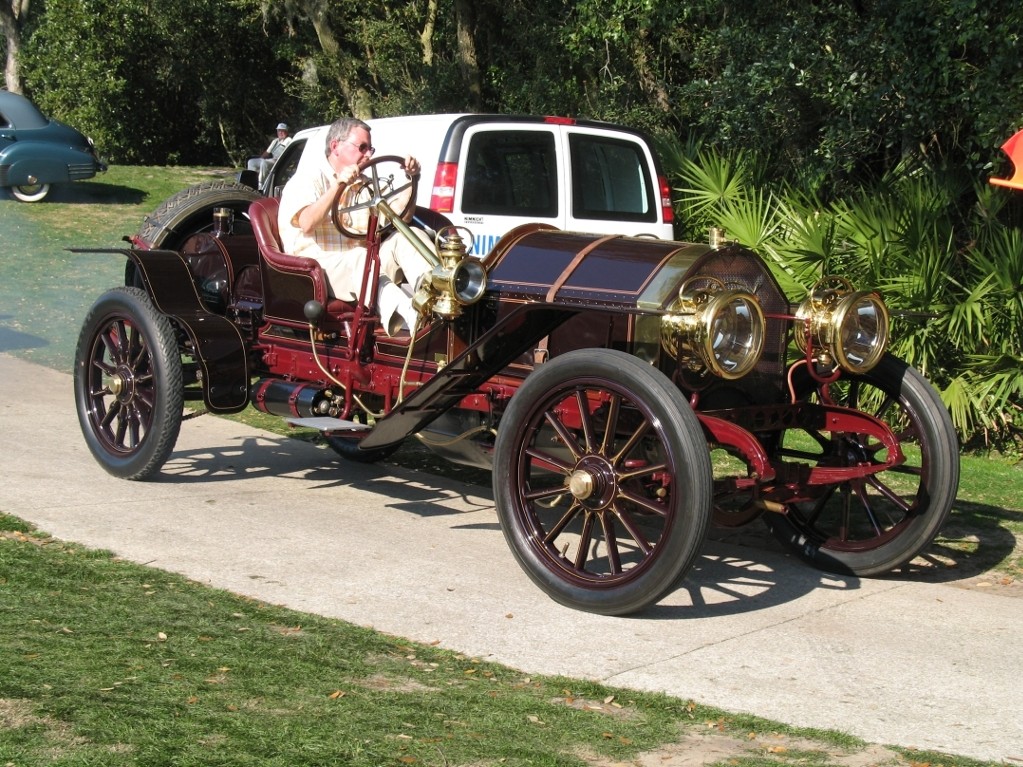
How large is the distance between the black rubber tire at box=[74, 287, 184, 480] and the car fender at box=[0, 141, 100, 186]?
13.6m

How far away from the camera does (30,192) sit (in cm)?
2006

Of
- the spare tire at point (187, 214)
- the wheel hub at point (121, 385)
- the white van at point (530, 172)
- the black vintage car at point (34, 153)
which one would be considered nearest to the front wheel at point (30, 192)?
the black vintage car at point (34, 153)

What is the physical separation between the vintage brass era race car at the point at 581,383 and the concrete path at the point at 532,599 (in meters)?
0.24

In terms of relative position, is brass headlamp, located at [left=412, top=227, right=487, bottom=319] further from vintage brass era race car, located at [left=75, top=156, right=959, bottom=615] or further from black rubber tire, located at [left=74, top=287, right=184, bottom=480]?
black rubber tire, located at [left=74, top=287, right=184, bottom=480]

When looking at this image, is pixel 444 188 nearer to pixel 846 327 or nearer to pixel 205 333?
pixel 205 333

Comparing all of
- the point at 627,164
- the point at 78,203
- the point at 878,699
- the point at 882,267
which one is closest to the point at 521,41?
the point at 78,203

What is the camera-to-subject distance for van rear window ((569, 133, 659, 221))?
381 inches

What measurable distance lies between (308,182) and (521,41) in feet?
42.2

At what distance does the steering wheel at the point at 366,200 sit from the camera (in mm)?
6395

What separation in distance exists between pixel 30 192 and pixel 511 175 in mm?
13117

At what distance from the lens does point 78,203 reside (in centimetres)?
2002

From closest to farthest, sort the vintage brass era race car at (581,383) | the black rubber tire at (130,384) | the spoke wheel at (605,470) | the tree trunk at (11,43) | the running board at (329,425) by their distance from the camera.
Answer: the spoke wheel at (605,470), the vintage brass era race car at (581,383), the running board at (329,425), the black rubber tire at (130,384), the tree trunk at (11,43)

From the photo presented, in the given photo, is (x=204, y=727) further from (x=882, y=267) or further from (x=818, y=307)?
(x=882, y=267)

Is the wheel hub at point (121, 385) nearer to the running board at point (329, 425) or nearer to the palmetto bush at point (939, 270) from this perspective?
the running board at point (329, 425)
